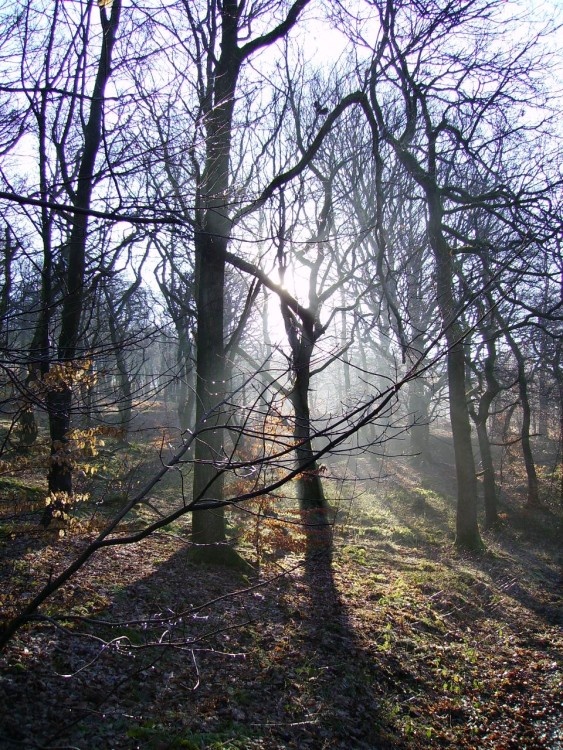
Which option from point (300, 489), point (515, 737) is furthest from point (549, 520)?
point (515, 737)

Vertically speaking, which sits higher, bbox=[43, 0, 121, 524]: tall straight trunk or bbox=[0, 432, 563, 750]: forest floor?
bbox=[43, 0, 121, 524]: tall straight trunk

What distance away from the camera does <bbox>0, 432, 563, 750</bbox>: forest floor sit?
154 inches

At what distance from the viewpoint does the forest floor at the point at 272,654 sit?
3900 millimetres

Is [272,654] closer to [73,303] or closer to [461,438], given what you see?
[73,303]

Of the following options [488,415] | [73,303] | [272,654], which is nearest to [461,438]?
[488,415]

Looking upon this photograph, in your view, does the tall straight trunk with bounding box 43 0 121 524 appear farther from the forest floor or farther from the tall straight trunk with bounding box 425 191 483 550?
the tall straight trunk with bounding box 425 191 483 550

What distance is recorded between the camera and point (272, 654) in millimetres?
5520

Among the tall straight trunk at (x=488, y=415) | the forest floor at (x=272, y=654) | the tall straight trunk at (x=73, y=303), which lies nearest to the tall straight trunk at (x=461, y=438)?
the forest floor at (x=272, y=654)

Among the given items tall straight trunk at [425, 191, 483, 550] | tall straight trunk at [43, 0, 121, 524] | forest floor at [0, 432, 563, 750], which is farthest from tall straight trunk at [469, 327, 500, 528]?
tall straight trunk at [43, 0, 121, 524]

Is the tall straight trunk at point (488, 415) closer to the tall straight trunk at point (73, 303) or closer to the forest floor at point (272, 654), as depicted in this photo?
the forest floor at point (272, 654)

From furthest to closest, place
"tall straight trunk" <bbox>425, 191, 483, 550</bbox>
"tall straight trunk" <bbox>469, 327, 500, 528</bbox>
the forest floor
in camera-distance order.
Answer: "tall straight trunk" <bbox>469, 327, 500, 528</bbox> < "tall straight trunk" <bbox>425, 191, 483, 550</bbox> < the forest floor

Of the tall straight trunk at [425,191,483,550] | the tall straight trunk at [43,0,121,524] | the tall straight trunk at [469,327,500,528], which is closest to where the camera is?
the tall straight trunk at [43,0,121,524]

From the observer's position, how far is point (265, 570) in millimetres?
8039

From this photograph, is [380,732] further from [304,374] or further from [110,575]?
[304,374]
